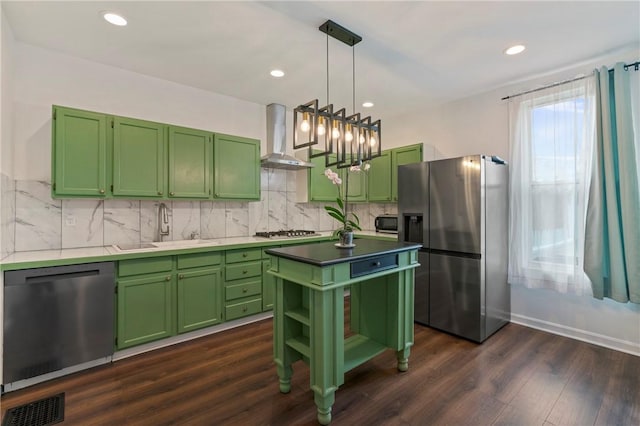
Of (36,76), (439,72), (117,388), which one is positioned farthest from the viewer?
(439,72)

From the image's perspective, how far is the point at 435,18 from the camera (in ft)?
7.07

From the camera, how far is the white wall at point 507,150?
105 inches

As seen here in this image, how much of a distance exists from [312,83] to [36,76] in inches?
100

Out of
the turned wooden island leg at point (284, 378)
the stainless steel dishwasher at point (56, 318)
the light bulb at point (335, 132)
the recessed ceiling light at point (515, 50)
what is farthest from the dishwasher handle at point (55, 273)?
the recessed ceiling light at point (515, 50)

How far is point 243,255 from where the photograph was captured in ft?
10.5

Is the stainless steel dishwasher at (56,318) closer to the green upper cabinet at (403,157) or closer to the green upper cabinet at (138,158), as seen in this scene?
the green upper cabinet at (138,158)

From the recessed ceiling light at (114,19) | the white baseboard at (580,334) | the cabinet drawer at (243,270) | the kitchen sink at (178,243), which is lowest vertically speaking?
the white baseboard at (580,334)

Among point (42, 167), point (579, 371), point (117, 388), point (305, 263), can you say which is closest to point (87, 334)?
point (117, 388)

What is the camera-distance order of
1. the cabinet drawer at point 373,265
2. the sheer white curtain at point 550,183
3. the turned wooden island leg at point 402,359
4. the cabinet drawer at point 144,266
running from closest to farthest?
the cabinet drawer at point 373,265 < the turned wooden island leg at point 402,359 < the cabinet drawer at point 144,266 < the sheer white curtain at point 550,183

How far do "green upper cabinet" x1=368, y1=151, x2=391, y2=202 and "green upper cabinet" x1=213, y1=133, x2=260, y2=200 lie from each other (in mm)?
1828

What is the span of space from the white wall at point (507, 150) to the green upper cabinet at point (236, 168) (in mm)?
2390

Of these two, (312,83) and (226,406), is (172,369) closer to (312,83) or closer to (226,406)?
(226,406)

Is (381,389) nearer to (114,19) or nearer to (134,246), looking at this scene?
(134,246)

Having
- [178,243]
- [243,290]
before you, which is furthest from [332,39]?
[243,290]
